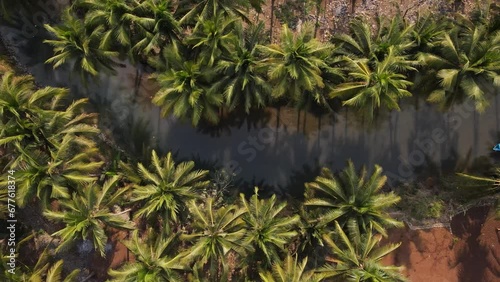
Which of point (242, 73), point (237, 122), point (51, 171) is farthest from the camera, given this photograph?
point (237, 122)

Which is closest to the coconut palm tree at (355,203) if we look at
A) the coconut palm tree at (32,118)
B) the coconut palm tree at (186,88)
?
the coconut palm tree at (186,88)

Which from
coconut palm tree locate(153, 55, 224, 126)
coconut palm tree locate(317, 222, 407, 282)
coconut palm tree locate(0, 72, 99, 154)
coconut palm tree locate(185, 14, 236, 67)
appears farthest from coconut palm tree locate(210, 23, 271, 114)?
coconut palm tree locate(317, 222, 407, 282)

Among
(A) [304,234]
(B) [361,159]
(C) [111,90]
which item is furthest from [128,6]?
(B) [361,159]

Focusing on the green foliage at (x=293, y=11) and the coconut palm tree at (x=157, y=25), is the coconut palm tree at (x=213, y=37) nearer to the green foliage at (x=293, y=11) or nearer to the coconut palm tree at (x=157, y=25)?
the coconut palm tree at (x=157, y=25)

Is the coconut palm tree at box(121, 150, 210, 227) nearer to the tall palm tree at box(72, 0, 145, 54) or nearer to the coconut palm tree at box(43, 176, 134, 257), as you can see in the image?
the coconut palm tree at box(43, 176, 134, 257)

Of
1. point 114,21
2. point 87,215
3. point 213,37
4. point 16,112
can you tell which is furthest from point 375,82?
point 16,112

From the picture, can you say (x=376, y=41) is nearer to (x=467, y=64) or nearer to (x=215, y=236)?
(x=467, y=64)
